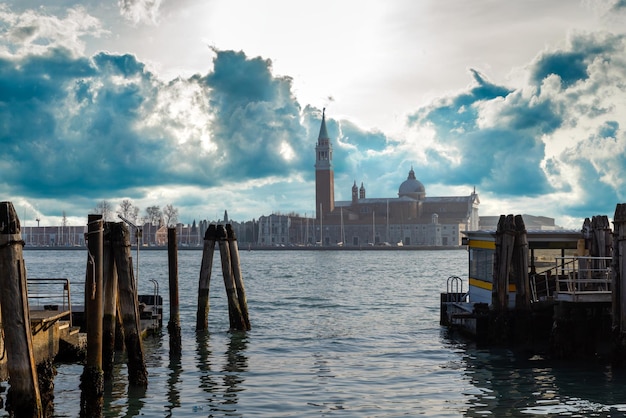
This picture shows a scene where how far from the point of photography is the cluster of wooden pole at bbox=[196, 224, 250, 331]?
21.1m

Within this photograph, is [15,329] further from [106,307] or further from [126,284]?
[106,307]

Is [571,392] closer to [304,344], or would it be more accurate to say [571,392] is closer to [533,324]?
[533,324]

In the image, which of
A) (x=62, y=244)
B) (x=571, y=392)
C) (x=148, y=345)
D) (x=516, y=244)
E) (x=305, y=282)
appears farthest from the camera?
(x=62, y=244)

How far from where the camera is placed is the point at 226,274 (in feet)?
70.9

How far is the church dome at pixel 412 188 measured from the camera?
6865 inches

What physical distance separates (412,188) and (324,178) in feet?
68.7

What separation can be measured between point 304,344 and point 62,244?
18400 centimetres

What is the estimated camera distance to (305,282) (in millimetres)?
52219

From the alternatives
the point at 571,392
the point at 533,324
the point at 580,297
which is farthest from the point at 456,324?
the point at 571,392

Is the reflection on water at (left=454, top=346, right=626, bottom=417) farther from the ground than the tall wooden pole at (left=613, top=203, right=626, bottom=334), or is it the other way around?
the tall wooden pole at (left=613, top=203, right=626, bottom=334)

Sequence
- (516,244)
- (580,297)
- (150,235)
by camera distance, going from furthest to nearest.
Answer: (150,235) < (516,244) < (580,297)

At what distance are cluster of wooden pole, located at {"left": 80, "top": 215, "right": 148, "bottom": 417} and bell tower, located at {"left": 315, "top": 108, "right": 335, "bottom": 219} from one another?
494 feet

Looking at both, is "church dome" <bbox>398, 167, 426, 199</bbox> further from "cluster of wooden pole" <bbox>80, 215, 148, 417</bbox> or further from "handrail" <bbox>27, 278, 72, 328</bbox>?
"cluster of wooden pole" <bbox>80, 215, 148, 417</bbox>

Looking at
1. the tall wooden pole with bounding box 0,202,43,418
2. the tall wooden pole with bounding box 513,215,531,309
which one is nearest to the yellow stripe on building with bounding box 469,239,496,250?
the tall wooden pole with bounding box 513,215,531,309
